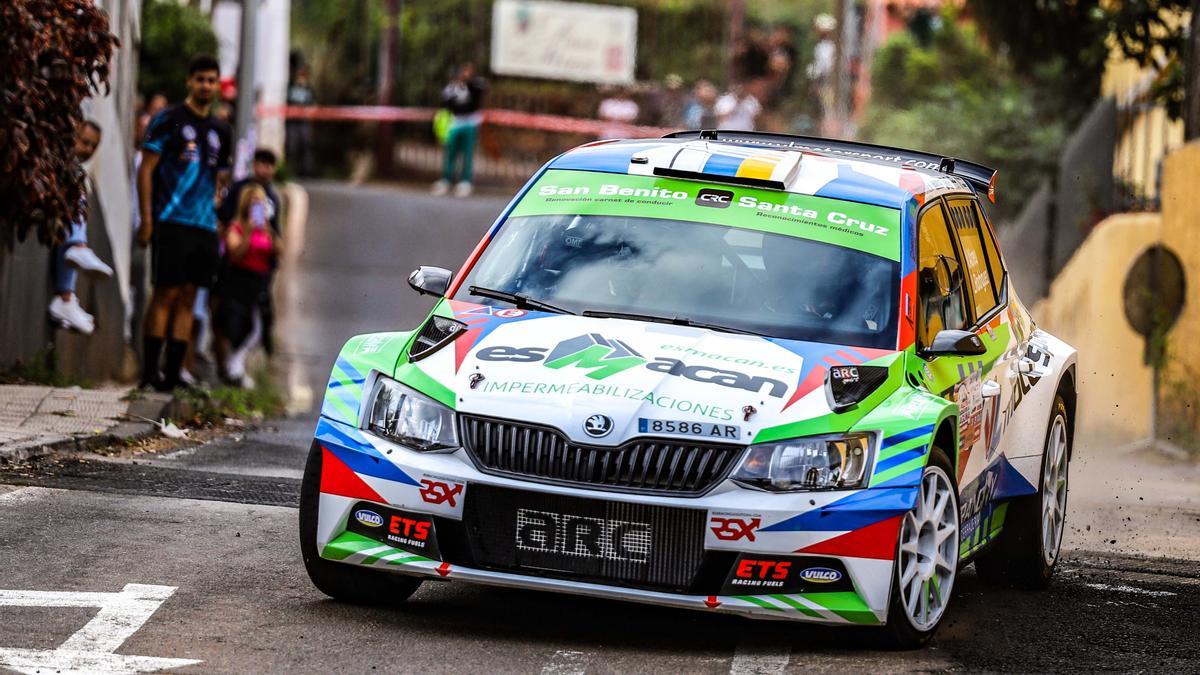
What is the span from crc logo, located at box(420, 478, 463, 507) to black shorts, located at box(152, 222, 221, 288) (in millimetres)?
6748

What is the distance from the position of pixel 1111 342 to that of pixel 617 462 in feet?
40.2

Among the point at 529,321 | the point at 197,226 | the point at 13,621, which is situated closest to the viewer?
the point at 13,621

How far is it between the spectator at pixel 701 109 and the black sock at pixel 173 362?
1840 centimetres

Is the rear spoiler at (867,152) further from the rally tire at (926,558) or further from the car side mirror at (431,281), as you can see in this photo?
the rally tire at (926,558)

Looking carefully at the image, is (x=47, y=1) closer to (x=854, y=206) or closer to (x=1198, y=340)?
(x=854, y=206)

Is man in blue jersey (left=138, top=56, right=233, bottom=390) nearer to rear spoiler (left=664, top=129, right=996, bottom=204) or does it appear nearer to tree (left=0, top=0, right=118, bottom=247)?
tree (left=0, top=0, right=118, bottom=247)

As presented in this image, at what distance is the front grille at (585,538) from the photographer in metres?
6.21

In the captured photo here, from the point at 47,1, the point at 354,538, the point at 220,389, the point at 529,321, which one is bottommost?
the point at 220,389

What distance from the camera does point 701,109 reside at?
1313 inches

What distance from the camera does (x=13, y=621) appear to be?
6.29m

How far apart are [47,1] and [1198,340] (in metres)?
8.77

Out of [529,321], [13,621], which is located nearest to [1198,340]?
[529,321]

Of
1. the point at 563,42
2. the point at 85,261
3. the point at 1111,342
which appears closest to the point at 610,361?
the point at 85,261

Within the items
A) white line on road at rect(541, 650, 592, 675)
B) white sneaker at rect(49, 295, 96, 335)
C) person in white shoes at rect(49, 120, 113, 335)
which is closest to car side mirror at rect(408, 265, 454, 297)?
white line on road at rect(541, 650, 592, 675)
